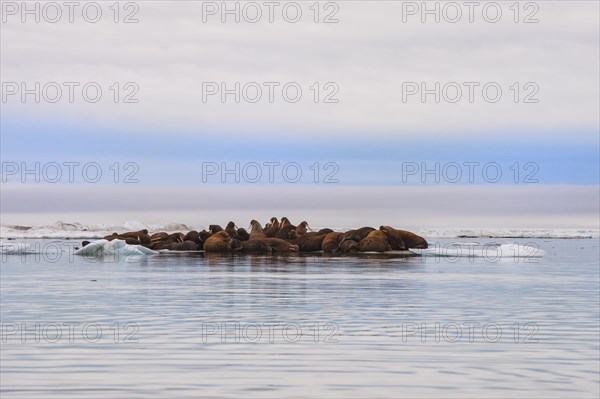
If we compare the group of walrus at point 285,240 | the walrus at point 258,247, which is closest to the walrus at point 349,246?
the group of walrus at point 285,240

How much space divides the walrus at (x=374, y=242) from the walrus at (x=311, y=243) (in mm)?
1894

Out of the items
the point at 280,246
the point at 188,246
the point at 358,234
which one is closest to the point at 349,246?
the point at 358,234

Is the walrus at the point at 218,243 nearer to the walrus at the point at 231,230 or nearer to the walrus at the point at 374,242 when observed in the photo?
the walrus at the point at 231,230

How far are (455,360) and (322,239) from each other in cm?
3044

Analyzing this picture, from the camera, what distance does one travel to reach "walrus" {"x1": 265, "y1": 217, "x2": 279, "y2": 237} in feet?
147

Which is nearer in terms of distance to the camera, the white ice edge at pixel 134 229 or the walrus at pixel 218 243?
the walrus at pixel 218 243

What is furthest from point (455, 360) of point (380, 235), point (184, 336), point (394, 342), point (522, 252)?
point (380, 235)

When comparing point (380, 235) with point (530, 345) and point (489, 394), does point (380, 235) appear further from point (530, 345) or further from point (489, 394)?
point (489, 394)

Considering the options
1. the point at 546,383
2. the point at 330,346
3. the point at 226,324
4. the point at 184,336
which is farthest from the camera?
the point at 226,324

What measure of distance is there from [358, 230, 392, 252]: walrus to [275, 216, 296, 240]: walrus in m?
4.60

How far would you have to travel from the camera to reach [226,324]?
14.3 metres

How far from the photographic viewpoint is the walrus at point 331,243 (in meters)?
40.7

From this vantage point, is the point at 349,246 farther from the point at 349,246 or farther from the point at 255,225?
the point at 255,225

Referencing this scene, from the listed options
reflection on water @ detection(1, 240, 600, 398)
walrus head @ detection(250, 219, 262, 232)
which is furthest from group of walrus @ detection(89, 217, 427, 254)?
reflection on water @ detection(1, 240, 600, 398)
